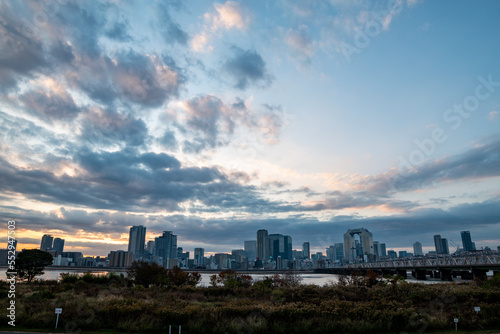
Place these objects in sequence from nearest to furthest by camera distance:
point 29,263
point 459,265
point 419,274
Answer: point 29,263 → point 459,265 → point 419,274

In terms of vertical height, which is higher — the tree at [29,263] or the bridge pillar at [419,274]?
the tree at [29,263]

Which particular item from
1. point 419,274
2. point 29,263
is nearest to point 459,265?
point 419,274

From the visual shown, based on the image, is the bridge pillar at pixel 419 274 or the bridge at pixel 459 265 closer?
the bridge at pixel 459 265

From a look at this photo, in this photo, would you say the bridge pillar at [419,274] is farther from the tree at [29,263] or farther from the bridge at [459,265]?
the tree at [29,263]

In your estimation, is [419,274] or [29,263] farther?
[419,274]

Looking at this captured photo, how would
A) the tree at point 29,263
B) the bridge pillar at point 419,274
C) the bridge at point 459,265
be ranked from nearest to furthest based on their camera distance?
the tree at point 29,263 < the bridge at point 459,265 < the bridge pillar at point 419,274

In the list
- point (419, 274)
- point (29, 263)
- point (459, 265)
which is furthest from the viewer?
point (419, 274)

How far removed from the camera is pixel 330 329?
18719 millimetres

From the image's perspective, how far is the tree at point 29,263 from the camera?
A: 56.8 meters

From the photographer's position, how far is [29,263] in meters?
57.3

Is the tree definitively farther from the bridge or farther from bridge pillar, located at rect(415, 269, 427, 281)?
bridge pillar, located at rect(415, 269, 427, 281)

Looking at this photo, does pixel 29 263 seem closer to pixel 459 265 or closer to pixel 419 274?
pixel 459 265

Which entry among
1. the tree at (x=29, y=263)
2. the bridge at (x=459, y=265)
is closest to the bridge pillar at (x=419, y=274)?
the bridge at (x=459, y=265)

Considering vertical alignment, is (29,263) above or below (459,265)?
above
